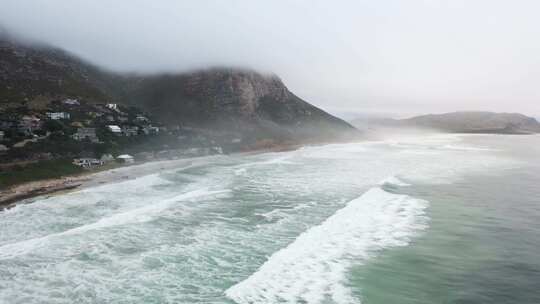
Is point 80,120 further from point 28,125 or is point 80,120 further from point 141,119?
point 141,119

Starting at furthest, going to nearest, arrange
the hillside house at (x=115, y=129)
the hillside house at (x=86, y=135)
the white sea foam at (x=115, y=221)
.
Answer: the hillside house at (x=115, y=129) → the hillside house at (x=86, y=135) → the white sea foam at (x=115, y=221)

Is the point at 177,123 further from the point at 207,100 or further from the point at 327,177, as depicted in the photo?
the point at 327,177

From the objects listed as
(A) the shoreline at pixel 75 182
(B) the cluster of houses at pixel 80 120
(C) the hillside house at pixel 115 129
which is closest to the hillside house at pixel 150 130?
(B) the cluster of houses at pixel 80 120

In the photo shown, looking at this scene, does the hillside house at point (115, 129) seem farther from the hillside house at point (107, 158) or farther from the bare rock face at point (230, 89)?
the bare rock face at point (230, 89)

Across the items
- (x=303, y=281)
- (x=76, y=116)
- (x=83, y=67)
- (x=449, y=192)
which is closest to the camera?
(x=303, y=281)

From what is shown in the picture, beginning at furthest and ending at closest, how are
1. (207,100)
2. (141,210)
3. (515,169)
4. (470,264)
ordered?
(207,100) < (515,169) < (141,210) < (470,264)

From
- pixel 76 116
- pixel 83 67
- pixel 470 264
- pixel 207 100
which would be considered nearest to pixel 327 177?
pixel 470 264
